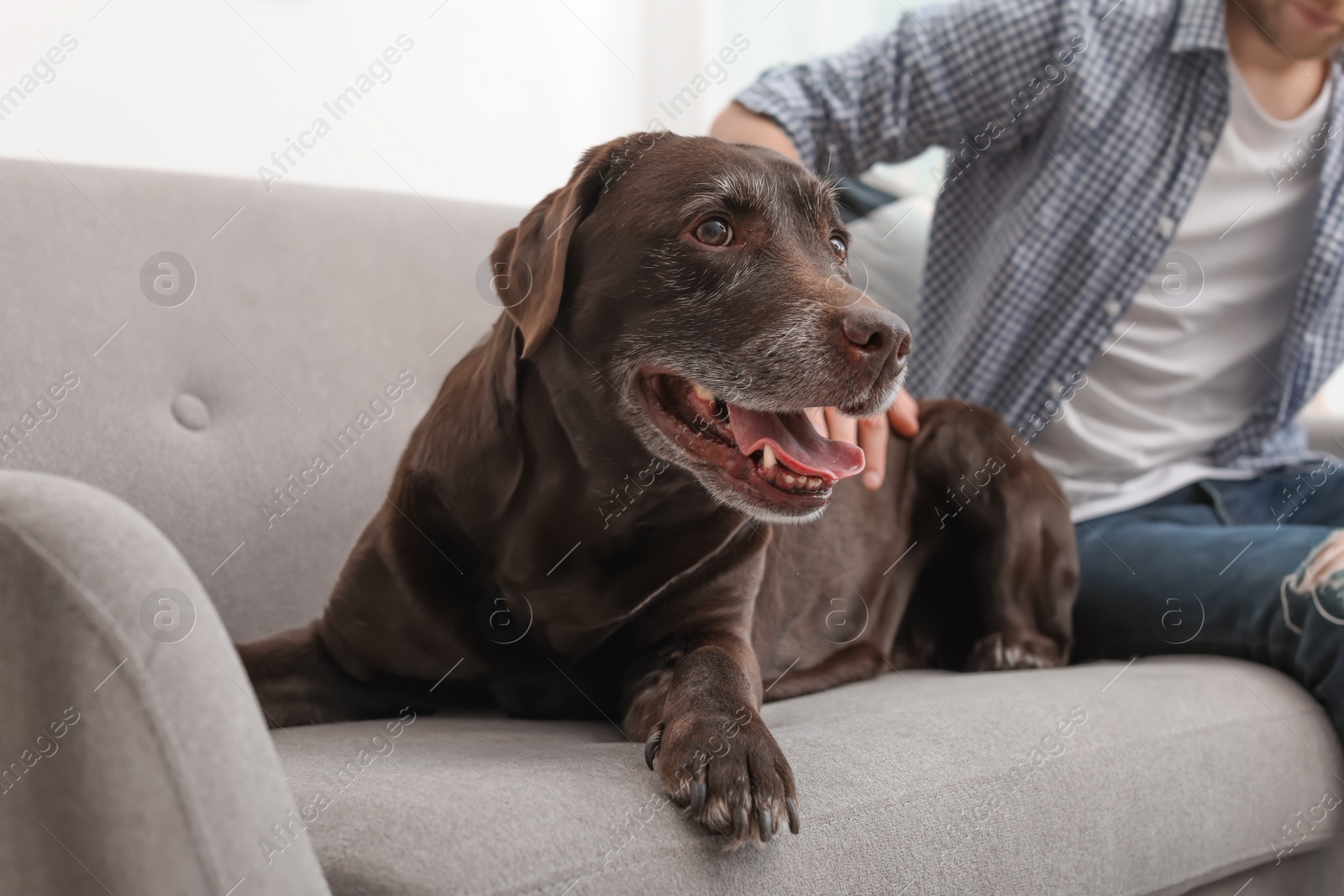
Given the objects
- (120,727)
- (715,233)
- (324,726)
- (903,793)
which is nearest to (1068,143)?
(715,233)

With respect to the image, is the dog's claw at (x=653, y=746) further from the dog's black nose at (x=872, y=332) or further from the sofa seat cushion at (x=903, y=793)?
the dog's black nose at (x=872, y=332)

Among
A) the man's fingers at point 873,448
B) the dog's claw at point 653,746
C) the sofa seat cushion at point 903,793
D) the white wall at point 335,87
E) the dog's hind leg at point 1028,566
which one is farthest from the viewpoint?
the white wall at point 335,87

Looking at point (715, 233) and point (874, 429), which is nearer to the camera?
point (715, 233)

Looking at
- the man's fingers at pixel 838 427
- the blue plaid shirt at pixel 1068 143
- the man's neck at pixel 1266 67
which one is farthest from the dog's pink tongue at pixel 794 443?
the man's neck at pixel 1266 67

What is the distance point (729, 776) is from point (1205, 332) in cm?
185

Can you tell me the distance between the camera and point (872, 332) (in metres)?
1.12

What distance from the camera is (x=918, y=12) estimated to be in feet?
7.83

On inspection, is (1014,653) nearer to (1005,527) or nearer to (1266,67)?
(1005,527)

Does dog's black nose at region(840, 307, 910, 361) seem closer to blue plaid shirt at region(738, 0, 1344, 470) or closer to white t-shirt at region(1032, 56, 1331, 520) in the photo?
blue plaid shirt at region(738, 0, 1344, 470)

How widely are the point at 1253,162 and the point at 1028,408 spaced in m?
0.72

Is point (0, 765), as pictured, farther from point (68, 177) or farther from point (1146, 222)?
point (1146, 222)

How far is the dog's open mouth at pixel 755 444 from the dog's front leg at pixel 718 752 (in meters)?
0.22

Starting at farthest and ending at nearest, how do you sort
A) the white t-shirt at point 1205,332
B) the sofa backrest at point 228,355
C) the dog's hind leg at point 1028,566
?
the white t-shirt at point 1205,332, the dog's hind leg at point 1028,566, the sofa backrest at point 228,355

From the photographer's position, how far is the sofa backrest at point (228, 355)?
1532 mm
